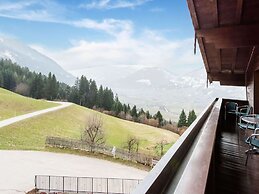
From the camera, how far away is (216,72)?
845 centimetres

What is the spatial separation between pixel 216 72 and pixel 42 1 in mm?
111765

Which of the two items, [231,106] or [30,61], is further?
[30,61]

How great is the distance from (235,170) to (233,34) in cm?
187

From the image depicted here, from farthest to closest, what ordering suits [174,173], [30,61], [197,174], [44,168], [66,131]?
[30,61]
[66,131]
[44,168]
[174,173]
[197,174]

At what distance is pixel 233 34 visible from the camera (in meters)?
3.62

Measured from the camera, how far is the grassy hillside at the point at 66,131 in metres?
18.5

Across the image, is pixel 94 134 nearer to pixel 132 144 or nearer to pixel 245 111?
pixel 132 144

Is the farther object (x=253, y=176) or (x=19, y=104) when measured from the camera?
(x=19, y=104)

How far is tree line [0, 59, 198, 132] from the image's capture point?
34.1 m

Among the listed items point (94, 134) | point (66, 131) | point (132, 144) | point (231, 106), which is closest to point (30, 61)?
point (66, 131)

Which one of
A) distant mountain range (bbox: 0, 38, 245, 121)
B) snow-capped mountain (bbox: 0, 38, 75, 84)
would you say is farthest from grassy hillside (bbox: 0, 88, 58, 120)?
snow-capped mountain (bbox: 0, 38, 75, 84)

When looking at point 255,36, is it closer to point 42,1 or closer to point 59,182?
point 59,182

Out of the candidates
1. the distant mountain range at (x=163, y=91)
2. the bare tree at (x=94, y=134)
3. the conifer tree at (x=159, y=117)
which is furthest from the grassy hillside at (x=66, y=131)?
the distant mountain range at (x=163, y=91)

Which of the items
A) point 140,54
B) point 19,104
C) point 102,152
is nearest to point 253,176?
point 102,152
